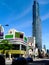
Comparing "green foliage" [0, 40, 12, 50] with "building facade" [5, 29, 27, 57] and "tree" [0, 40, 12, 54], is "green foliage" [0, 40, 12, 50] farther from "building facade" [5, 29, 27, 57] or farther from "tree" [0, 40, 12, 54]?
"building facade" [5, 29, 27, 57]

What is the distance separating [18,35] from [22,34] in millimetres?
1918

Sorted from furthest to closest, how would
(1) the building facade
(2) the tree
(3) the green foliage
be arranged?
1. (1) the building facade
2. (2) the tree
3. (3) the green foliage

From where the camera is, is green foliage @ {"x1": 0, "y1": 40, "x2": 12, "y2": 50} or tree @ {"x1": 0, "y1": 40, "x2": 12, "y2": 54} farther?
tree @ {"x1": 0, "y1": 40, "x2": 12, "y2": 54}

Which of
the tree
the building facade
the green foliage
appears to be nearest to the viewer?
the green foliage

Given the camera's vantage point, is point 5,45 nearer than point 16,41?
Yes

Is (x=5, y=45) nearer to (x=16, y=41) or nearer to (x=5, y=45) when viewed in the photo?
(x=5, y=45)

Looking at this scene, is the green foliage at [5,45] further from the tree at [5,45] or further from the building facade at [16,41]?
the building facade at [16,41]

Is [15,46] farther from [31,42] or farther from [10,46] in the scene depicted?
[31,42]

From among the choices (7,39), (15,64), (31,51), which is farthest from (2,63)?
(31,51)

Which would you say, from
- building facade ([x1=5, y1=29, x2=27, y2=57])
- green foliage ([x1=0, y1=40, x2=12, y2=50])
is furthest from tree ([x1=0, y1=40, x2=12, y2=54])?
building facade ([x1=5, y1=29, x2=27, y2=57])

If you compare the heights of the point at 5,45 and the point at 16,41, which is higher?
the point at 16,41

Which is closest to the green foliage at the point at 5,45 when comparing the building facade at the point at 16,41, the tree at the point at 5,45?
the tree at the point at 5,45

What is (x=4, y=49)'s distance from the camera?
10381 centimetres

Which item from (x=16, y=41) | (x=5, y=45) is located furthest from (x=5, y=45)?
(x=16, y=41)
